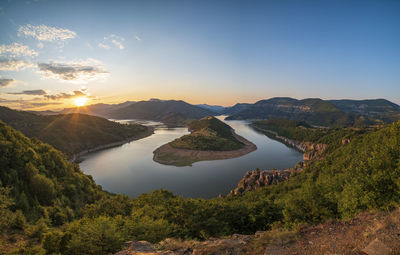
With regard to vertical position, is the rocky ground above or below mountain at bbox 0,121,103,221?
above

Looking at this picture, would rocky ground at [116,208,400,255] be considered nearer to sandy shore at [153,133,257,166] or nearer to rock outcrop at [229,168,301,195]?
rock outcrop at [229,168,301,195]

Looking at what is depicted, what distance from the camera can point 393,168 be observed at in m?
17.1

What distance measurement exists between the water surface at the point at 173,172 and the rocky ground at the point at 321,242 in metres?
53.2

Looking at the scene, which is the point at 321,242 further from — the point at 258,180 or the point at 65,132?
the point at 65,132

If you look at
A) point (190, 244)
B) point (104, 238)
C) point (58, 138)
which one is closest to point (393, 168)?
point (190, 244)

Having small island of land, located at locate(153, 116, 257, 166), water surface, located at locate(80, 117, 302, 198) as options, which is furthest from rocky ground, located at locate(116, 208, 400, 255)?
small island of land, located at locate(153, 116, 257, 166)

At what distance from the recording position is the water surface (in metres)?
68.8

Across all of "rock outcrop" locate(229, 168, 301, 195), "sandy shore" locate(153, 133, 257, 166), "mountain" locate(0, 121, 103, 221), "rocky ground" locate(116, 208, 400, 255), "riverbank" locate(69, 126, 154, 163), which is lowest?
"riverbank" locate(69, 126, 154, 163)

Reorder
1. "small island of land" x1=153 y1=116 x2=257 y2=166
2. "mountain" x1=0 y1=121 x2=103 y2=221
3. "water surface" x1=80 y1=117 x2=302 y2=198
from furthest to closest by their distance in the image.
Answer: "small island of land" x1=153 y1=116 x2=257 y2=166
"water surface" x1=80 y1=117 x2=302 y2=198
"mountain" x1=0 y1=121 x2=103 y2=221

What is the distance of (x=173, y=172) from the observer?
84.1 meters

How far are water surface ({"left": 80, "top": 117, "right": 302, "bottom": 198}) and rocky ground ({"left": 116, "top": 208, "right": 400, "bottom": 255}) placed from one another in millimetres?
53165

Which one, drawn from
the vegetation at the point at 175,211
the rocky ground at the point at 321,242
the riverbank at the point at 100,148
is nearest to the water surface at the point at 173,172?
the riverbank at the point at 100,148

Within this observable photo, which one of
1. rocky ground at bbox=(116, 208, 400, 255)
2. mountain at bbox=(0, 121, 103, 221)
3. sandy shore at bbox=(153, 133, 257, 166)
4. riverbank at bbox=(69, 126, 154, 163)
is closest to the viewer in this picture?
rocky ground at bbox=(116, 208, 400, 255)

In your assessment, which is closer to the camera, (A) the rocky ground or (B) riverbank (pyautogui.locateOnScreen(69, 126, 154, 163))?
(A) the rocky ground
